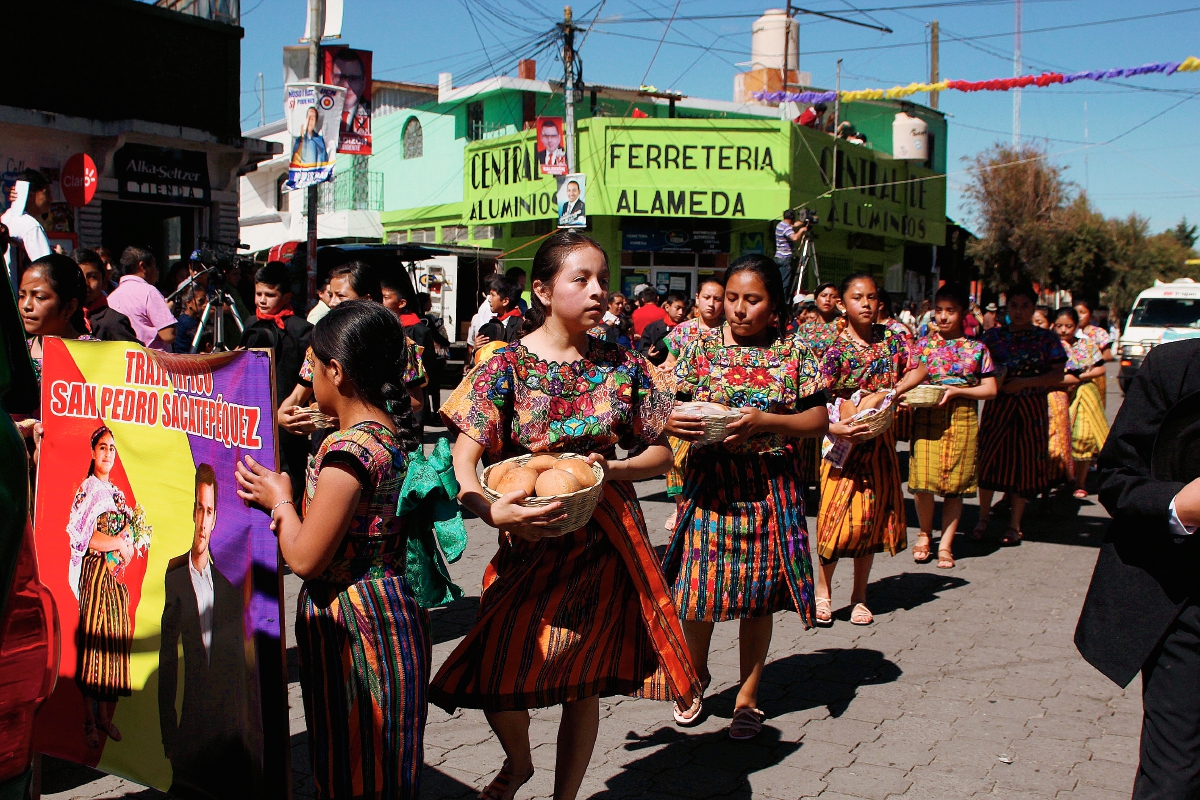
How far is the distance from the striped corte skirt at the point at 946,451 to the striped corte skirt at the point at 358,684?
569 cm

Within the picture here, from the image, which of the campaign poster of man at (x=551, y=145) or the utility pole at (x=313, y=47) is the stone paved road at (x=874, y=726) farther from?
the campaign poster of man at (x=551, y=145)

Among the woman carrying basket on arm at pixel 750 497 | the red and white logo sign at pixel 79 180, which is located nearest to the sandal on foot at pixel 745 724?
the woman carrying basket on arm at pixel 750 497

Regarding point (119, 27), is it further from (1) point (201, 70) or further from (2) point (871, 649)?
(2) point (871, 649)

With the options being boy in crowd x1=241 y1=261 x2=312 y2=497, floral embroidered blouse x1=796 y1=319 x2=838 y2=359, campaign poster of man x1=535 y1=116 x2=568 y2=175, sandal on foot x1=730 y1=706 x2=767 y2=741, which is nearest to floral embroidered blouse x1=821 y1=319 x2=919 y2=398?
floral embroidered blouse x1=796 y1=319 x2=838 y2=359

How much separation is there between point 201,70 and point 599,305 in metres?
14.3

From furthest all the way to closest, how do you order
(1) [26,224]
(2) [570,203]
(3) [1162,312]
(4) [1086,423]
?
(3) [1162,312], (2) [570,203], (4) [1086,423], (1) [26,224]

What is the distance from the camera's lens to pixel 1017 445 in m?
8.28

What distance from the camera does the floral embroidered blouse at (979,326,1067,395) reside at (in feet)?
26.8

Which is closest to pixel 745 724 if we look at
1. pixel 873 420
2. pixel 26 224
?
pixel 873 420

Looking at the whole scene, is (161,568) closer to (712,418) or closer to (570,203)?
(712,418)

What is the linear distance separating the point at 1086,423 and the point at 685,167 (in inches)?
572

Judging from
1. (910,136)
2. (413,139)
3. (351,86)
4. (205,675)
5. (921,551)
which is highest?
(413,139)

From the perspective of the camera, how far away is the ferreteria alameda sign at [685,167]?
23547 mm

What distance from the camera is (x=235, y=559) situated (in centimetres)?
291
